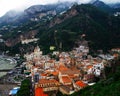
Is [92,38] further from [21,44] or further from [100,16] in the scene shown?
[21,44]

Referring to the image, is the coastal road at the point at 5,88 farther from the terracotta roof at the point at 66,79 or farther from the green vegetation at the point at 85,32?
the green vegetation at the point at 85,32

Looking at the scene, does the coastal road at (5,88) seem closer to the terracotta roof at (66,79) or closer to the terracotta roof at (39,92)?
the terracotta roof at (39,92)

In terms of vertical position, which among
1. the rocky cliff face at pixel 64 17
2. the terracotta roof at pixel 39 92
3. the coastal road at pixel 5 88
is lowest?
the coastal road at pixel 5 88

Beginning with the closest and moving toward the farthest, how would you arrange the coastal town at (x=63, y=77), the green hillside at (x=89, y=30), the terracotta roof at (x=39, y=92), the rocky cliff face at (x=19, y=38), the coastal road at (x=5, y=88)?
the terracotta roof at (x=39, y=92) → the coastal town at (x=63, y=77) → the coastal road at (x=5, y=88) → the green hillside at (x=89, y=30) → the rocky cliff face at (x=19, y=38)

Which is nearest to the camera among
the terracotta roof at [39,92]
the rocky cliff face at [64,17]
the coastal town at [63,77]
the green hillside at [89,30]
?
the terracotta roof at [39,92]

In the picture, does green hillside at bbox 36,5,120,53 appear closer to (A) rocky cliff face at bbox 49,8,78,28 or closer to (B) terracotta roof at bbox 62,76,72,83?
(A) rocky cliff face at bbox 49,8,78,28

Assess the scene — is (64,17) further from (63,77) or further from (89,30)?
(63,77)

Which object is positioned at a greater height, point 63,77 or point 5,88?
point 63,77

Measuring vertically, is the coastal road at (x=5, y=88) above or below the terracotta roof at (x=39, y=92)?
below

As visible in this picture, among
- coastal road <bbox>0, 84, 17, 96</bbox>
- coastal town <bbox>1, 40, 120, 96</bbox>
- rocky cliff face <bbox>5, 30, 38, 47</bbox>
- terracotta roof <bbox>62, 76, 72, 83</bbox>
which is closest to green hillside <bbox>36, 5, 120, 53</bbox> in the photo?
rocky cliff face <bbox>5, 30, 38, 47</bbox>

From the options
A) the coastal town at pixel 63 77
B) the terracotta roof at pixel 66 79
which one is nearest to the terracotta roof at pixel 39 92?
the coastal town at pixel 63 77

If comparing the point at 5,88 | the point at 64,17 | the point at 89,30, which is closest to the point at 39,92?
the point at 5,88

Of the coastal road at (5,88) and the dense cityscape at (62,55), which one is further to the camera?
the coastal road at (5,88)
